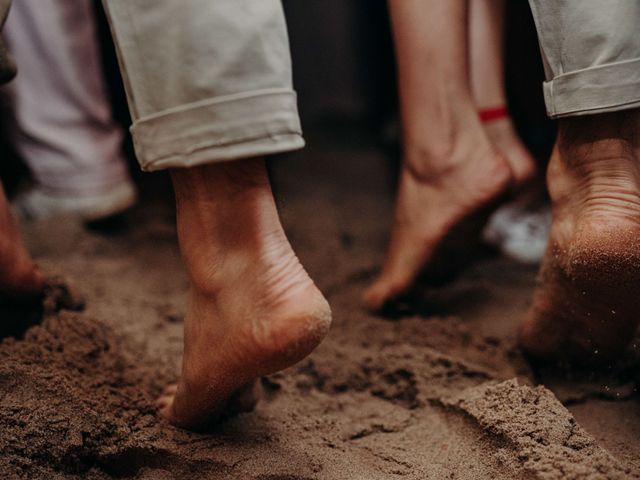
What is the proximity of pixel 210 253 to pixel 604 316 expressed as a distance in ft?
1.62

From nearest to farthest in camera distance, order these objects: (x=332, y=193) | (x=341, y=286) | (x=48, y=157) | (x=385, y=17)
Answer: (x=341, y=286), (x=48, y=157), (x=332, y=193), (x=385, y=17)

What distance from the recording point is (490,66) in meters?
1.13

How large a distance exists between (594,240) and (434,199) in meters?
0.34

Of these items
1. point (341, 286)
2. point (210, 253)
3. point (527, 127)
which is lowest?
point (341, 286)

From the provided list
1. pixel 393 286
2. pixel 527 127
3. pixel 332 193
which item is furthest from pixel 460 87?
pixel 527 127

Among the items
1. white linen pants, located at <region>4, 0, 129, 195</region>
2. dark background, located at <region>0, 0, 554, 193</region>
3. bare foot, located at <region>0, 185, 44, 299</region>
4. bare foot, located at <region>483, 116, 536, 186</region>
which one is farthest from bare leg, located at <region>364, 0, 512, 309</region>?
dark background, located at <region>0, 0, 554, 193</region>

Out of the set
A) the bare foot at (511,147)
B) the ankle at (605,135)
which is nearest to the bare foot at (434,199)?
the bare foot at (511,147)

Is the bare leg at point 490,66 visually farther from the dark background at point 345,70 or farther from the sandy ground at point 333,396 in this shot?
the dark background at point 345,70

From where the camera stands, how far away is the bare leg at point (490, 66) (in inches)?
43.9

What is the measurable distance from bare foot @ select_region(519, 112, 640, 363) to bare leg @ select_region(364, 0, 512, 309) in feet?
0.57

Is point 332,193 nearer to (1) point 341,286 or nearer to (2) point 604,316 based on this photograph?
(1) point 341,286

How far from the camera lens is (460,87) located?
38.4 inches

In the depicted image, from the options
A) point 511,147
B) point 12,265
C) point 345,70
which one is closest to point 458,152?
point 511,147

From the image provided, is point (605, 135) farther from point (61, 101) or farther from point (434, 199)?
point (61, 101)
